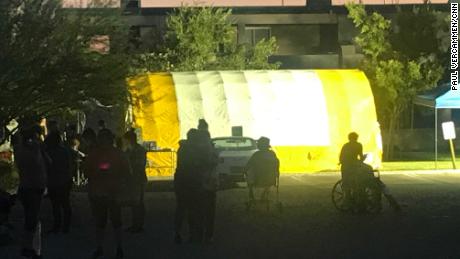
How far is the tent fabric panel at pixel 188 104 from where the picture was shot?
1160 inches

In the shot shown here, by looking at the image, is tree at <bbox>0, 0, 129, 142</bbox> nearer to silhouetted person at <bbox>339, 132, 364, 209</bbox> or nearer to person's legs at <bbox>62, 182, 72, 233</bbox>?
person's legs at <bbox>62, 182, 72, 233</bbox>

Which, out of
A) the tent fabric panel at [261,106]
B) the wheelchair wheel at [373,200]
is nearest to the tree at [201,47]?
the tent fabric panel at [261,106]

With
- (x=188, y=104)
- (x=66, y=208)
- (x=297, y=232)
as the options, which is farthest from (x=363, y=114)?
(x=66, y=208)

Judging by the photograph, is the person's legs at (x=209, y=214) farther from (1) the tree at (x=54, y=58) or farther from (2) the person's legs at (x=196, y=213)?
(1) the tree at (x=54, y=58)

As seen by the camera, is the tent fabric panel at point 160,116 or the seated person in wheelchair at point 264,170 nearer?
the seated person in wheelchair at point 264,170

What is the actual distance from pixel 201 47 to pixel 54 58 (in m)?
19.8

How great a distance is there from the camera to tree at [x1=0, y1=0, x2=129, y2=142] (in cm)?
1686

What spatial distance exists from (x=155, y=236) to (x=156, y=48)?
1046 inches

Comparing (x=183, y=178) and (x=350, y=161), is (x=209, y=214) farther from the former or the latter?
(x=350, y=161)

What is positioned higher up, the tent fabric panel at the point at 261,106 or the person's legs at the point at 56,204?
the tent fabric panel at the point at 261,106

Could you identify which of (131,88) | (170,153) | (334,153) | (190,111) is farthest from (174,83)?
(131,88)

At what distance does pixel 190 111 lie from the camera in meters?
29.5

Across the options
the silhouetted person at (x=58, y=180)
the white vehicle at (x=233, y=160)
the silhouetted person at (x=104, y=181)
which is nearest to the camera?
the silhouetted person at (x=104, y=181)

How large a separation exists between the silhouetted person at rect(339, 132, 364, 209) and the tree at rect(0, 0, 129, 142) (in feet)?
17.5
